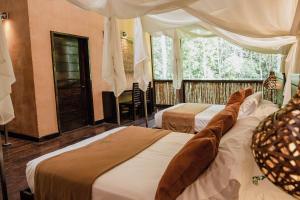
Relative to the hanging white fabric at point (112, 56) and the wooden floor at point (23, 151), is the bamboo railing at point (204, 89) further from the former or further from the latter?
the hanging white fabric at point (112, 56)

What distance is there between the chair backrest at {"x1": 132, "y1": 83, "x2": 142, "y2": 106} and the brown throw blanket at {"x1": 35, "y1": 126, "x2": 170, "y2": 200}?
3490 millimetres

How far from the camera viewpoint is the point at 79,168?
1.87 meters

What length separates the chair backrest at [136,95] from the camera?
5.93 meters

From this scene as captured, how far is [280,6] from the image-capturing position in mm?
2412

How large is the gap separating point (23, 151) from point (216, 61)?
5.12m

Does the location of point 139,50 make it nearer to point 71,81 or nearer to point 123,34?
point 71,81

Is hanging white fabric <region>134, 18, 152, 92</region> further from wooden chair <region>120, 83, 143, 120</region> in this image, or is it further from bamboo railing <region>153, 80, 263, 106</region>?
bamboo railing <region>153, 80, 263, 106</region>

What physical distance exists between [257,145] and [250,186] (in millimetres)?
1042

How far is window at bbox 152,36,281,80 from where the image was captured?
625 centimetres

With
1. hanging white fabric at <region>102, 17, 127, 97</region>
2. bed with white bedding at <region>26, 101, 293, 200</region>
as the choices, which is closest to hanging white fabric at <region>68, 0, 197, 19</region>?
hanging white fabric at <region>102, 17, 127, 97</region>

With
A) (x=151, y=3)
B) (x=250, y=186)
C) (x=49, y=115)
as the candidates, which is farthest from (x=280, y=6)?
(x=49, y=115)

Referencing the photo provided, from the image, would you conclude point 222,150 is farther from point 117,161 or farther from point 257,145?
point 257,145

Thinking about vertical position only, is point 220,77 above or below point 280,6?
below

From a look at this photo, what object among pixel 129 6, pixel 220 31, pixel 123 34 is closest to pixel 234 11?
pixel 129 6
